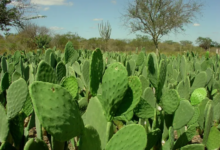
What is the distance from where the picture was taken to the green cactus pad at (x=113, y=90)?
0.68 meters

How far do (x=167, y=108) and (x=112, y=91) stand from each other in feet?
0.93

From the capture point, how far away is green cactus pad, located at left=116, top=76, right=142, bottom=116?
2.36 feet

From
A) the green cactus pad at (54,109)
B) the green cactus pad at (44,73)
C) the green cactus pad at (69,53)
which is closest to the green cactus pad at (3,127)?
the green cactus pad at (44,73)

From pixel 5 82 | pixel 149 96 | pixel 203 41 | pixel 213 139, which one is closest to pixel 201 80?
pixel 213 139

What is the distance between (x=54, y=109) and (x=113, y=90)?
0.79 feet

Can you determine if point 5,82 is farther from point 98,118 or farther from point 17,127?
point 98,118

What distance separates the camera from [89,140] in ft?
1.99

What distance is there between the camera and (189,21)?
22.3 m

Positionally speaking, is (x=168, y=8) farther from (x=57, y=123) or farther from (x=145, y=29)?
(x=57, y=123)

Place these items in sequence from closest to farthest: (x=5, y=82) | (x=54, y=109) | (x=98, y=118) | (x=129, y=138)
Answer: (x=54, y=109)
(x=129, y=138)
(x=98, y=118)
(x=5, y=82)

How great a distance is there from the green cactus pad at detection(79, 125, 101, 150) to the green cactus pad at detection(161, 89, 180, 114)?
331 millimetres

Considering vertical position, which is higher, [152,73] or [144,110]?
[152,73]

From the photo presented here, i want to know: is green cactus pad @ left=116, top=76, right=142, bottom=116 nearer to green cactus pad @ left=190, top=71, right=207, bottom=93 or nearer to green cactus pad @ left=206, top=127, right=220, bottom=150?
green cactus pad @ left=206, top=127, right=220, bottom=150

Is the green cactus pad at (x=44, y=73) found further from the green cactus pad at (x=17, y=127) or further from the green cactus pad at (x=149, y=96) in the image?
the green cactus pad at (x=149, y=96)
